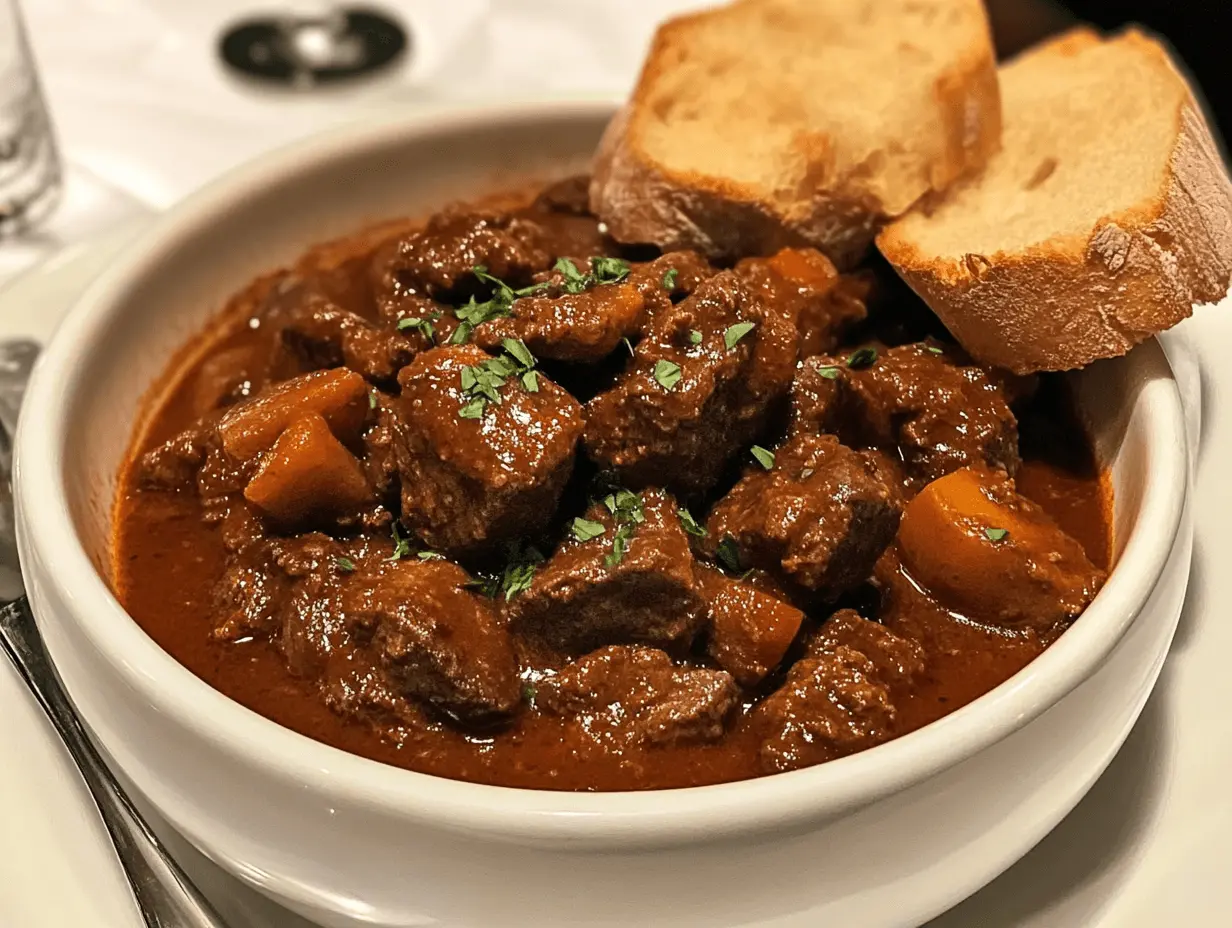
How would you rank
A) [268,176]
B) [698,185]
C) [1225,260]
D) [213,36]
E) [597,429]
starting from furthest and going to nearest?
[213,36], [268,176], [698,185], [1225,260], [597,429]

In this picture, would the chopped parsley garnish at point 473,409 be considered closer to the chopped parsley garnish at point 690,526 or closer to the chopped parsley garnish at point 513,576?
the chopped parsley garnish at point 513,576

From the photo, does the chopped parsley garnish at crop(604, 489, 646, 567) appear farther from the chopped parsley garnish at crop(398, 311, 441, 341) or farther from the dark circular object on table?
the dark circular object on table

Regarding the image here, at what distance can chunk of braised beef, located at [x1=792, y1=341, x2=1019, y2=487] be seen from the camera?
7.25 ft

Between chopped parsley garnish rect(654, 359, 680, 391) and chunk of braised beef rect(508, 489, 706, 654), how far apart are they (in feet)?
0.77

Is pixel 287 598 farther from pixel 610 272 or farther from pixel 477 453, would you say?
pixel 610 272

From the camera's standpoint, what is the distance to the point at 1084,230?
7.14 feet

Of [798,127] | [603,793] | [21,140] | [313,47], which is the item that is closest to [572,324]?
[603,793]

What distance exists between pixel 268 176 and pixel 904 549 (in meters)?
1.73

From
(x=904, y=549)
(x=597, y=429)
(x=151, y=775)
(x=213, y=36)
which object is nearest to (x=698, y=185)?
(x=597, y=429)

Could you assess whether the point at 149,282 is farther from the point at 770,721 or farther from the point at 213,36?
the point at 213,36

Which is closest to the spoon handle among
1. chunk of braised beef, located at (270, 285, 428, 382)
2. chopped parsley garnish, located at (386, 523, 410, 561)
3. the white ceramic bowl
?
the white ceramic bowl

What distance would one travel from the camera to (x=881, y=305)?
101 inches

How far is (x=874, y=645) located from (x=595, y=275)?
85cm

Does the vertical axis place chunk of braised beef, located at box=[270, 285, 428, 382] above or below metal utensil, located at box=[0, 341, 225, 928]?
above
